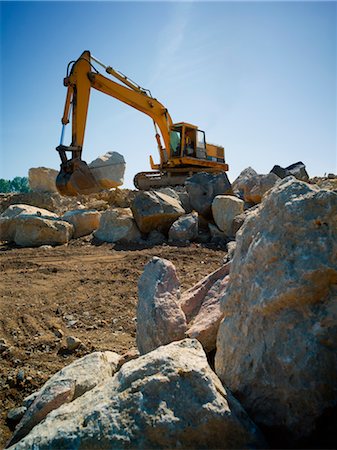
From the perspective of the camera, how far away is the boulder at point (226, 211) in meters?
7.73

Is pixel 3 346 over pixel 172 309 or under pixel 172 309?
under

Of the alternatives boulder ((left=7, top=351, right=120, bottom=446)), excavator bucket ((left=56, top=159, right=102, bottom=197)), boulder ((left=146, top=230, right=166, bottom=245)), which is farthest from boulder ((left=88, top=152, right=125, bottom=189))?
boulder ((left=7, top=351, right=120, bottom=446))

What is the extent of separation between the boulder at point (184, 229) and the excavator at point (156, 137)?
4221mm

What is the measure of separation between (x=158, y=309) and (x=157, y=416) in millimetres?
1124

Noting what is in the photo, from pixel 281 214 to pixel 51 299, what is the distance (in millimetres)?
3599

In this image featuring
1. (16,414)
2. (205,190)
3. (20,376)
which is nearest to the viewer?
(16,414)

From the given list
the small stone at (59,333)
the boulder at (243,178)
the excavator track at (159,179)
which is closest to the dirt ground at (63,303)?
the small stone at (59,333)

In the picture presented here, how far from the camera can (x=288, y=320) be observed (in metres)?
1.48

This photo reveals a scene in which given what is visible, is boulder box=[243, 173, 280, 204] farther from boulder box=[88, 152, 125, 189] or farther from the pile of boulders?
boulder box=[88, 152, 125, 189]

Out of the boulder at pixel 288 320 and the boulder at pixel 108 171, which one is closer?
the boulder at pixel 288 320

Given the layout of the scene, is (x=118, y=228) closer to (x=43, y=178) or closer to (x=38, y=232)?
(x=38, y=232)

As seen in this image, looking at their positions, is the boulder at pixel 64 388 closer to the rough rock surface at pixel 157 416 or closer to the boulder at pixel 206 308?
the rough rock surface at pixel 157 416

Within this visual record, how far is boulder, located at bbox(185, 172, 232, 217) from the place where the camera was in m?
8.80

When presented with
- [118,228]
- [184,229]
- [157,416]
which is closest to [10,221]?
[118,228]
